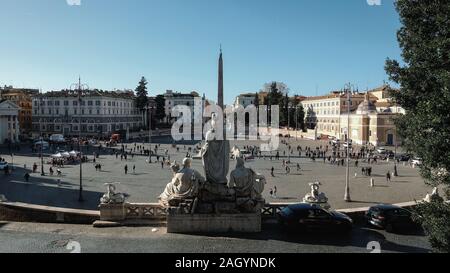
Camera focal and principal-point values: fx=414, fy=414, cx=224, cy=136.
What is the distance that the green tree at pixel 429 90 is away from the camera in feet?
26.5

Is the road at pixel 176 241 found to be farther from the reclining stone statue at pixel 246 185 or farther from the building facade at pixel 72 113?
the building facade at pixel 72 113

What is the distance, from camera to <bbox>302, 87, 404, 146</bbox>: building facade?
71.2m

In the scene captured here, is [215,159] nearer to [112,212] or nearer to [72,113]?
[112,212]

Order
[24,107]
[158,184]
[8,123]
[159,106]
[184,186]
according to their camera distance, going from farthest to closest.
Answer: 1. [159,106]
2. [24,107]
3. [8,123]
4. [158,184]
5. [184,186]

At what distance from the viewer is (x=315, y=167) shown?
4538 centimetres

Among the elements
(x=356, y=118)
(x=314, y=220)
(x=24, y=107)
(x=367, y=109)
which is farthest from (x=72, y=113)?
(x=314, y=220)

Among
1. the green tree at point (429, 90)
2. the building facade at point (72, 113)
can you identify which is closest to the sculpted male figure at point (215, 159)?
the green tree at point (429, 90)

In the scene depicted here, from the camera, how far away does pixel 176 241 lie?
11.4 metres

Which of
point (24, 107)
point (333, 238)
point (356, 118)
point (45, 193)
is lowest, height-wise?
point (45, 193)

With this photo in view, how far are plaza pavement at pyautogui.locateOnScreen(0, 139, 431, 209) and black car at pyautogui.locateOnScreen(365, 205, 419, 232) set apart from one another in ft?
33.2

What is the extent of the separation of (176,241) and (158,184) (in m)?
20.6

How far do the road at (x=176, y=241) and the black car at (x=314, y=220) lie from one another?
259 millimetres

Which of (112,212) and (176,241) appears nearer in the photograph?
(176,241)

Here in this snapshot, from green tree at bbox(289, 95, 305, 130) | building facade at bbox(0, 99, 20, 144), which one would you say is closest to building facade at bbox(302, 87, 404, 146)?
green tree at bbox(289, 95, 305, 130)
